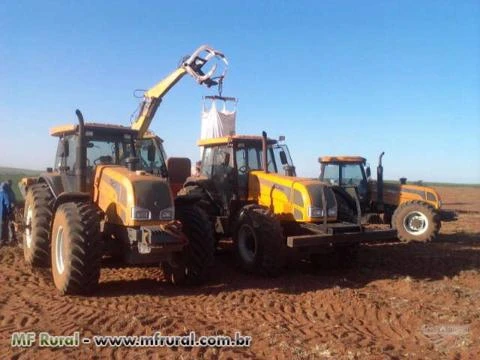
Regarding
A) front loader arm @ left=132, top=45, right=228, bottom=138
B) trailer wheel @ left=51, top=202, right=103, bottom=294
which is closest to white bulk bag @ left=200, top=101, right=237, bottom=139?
front loader arm @ left=132, top=45, right=228, bottom=138

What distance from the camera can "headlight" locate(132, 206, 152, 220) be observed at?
20.4ft

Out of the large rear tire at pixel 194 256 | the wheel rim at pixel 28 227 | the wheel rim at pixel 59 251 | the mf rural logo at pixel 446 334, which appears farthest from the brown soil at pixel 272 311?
the wheel rim at pixel 28 227

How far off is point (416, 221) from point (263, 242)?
5.93 metres

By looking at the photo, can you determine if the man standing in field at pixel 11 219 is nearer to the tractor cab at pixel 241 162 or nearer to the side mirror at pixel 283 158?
the tractor cab at pixel 241 162

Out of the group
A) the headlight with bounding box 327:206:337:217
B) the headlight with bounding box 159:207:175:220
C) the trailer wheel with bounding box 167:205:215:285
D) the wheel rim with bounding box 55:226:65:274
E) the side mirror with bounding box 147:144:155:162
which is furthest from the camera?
the side mirror with bounding box 147:144:155:162

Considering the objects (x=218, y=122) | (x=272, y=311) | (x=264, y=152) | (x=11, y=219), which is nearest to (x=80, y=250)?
(x=272, y=311)

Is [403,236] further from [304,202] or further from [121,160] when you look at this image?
[121,160]

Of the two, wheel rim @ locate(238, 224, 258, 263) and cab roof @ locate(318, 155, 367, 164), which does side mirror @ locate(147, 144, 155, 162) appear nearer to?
wheel rim @ locate(238, 224, 258, 263)

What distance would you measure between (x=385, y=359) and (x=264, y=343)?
3.82 feet

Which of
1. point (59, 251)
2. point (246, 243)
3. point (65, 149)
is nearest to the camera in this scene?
point (59, 251)

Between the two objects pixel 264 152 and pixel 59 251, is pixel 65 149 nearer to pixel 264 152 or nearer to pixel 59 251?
pixel 59 251

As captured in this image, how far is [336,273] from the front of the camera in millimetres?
8562

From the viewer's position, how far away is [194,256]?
687cm

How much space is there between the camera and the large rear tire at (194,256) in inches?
271
